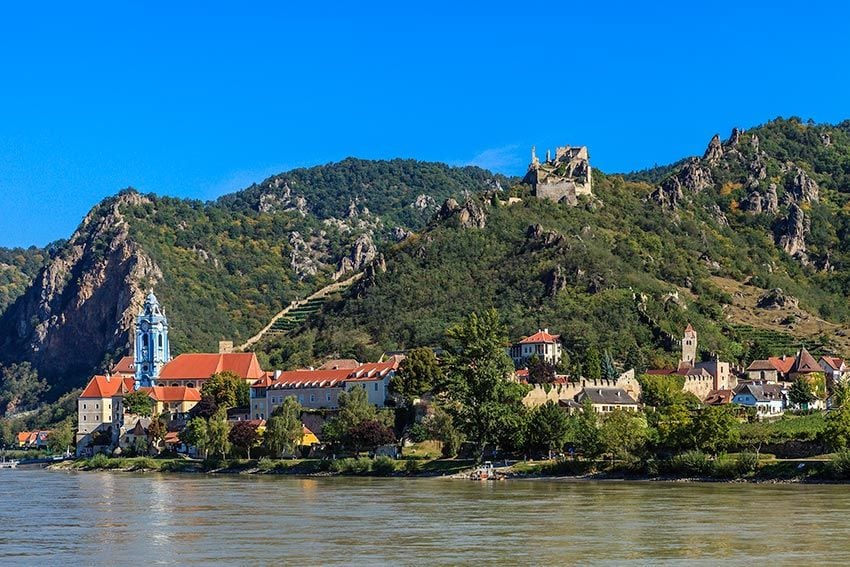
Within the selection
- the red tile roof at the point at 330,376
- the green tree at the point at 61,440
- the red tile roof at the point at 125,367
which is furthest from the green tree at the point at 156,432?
the red tile roof at the point at 125,367

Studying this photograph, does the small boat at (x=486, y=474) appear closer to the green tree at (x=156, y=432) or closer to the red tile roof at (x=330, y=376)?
the red tile roof at (x=330, y=376)

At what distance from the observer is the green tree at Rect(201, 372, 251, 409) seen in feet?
398

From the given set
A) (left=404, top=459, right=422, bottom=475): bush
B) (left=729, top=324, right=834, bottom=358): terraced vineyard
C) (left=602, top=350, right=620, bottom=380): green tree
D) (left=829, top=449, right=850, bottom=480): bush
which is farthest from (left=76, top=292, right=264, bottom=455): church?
(left=829, top=449, right=850, bottom=480): bush

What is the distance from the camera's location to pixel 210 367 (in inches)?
5340

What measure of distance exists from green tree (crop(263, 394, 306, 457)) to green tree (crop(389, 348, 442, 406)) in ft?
27.0

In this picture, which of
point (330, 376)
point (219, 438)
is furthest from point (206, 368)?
point (219, 438)

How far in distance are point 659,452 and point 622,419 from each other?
356 cm

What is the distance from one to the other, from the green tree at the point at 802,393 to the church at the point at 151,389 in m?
48.5

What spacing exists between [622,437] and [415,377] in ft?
86.6

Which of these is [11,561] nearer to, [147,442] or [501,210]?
[147,442]

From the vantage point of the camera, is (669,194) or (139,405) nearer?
(139,405)

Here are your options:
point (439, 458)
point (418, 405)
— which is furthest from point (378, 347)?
point (439, 458)

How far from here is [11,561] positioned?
44.4 metres

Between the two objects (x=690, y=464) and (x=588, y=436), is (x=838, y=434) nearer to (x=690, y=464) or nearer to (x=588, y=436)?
(x=690, y=464)
